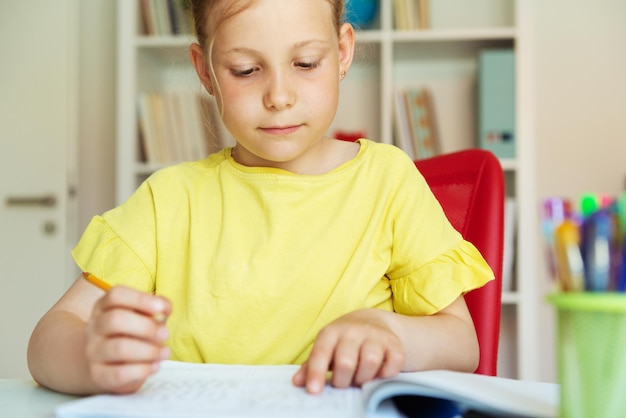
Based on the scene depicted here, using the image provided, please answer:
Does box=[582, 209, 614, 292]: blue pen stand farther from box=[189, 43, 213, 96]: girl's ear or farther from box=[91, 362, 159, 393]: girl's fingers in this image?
box=[189, 43, 213, 96]: girl's ear

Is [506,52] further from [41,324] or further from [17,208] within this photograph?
[41,324]

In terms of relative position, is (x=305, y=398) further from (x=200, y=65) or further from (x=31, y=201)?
(x=31, y=201)

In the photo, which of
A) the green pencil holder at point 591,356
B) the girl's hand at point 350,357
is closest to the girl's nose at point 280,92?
the girl's hand at point 350,357

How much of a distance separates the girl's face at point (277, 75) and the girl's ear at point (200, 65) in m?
0.11

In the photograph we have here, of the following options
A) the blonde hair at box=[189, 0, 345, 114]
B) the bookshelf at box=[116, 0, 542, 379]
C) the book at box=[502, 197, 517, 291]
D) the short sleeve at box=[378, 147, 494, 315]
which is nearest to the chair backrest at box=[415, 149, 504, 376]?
the short sleeve at box=[378, 147, 494, 315]

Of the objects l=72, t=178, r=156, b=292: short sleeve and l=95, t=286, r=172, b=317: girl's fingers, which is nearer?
l=95, t=286, r=172, b=317: girl's fingers

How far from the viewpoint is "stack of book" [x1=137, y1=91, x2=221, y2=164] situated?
276cm

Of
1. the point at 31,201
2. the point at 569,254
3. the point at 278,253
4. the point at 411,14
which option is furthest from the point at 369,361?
the point at 31,201

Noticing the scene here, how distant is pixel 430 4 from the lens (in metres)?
2.90

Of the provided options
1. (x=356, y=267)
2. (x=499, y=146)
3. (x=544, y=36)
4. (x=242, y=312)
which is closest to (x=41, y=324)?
(x=242, y=312)

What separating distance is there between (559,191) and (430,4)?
2.77 ft

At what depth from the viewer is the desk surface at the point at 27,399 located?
61 centimetres

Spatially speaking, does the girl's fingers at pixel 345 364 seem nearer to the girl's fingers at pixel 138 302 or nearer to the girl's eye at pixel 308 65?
the girl's fingers at pixel 138 302

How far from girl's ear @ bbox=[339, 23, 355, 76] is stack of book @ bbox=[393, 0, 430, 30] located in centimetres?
161
